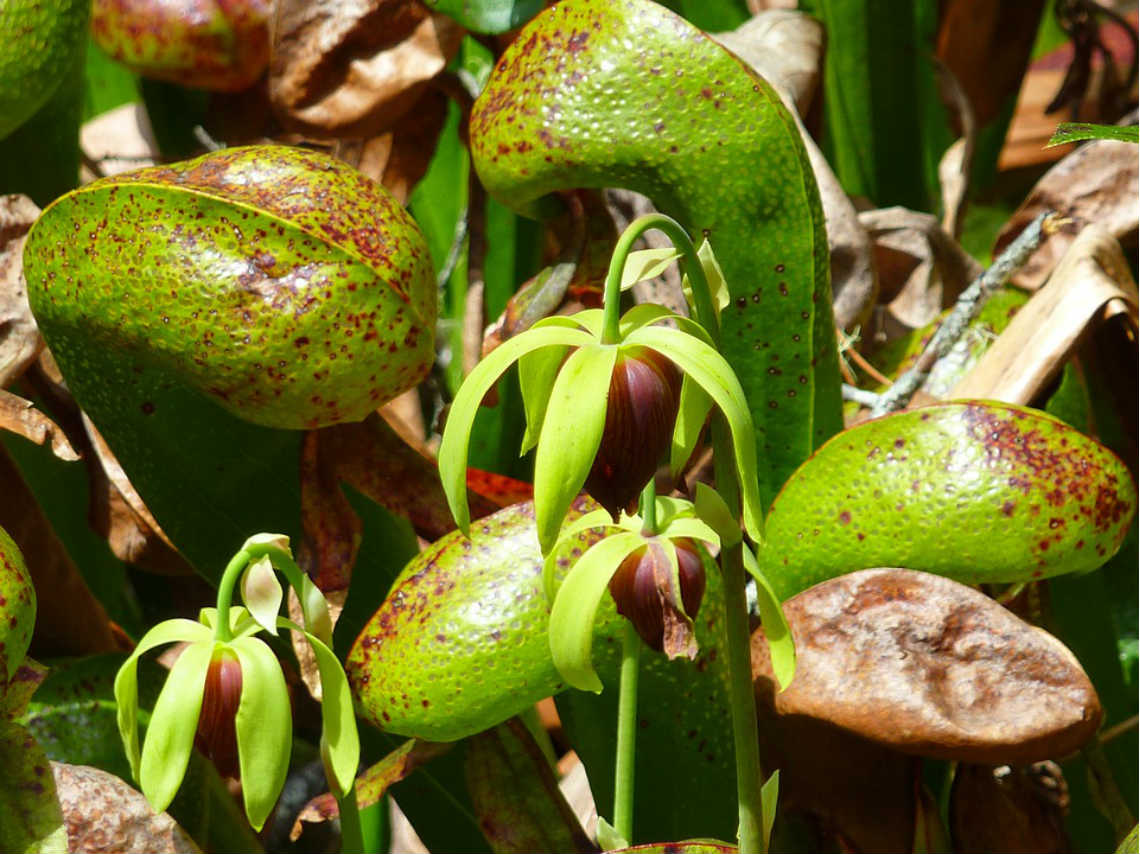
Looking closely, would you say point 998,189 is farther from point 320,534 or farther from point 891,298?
point 320,534

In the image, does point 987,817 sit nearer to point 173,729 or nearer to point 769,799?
point 769,799

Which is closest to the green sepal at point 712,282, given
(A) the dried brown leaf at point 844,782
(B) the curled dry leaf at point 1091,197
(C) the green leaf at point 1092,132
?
(C) the green leaf at point 1092,132

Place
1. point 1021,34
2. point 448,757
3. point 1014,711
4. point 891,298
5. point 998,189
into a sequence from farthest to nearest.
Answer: point 998,189, point 1021,34, point 891,298, point 448,757, point 1014,711

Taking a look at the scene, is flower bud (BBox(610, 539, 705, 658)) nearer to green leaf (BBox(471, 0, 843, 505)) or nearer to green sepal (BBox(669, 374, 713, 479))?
green sepal (BBox(669, 374, 713, 479))

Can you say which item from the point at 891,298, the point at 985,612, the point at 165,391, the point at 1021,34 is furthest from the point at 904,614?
the point at 1021,34

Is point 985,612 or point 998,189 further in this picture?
point 998,189

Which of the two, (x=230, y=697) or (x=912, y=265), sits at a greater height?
(x=230, y=697)

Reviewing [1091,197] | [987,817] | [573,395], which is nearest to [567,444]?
[573,395]
